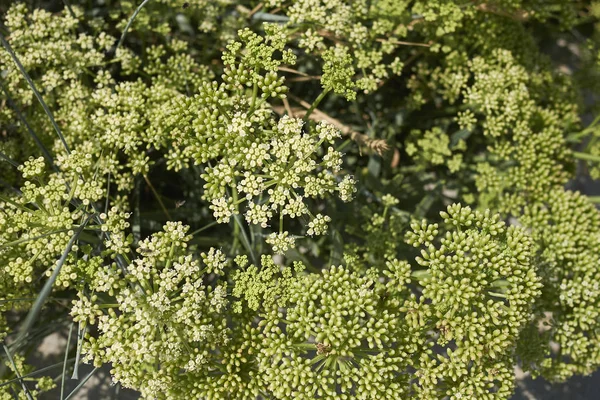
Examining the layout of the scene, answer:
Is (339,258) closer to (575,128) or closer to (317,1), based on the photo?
(317,1)

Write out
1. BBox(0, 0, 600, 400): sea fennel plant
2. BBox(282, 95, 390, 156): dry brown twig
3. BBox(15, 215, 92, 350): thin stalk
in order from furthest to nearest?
BBox(282, 95, 390, 156): dry brown twig < BBox(0, 0, 600, 400): sea fennel plant < BBox(15, 215, 92, 350): thin stalk

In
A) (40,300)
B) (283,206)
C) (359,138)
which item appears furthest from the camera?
(359,138)

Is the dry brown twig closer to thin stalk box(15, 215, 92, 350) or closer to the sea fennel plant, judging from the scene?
the sea fennel plant

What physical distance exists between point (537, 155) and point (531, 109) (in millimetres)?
243

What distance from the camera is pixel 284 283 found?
71.9 inches

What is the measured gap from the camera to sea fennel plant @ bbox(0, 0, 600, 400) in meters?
1.69

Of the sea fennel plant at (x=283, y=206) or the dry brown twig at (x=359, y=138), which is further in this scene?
the dry brown twig at (x=359, y=138)

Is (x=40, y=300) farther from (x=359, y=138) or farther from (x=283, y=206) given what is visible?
(x=359, y=138)

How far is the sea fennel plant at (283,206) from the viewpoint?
1.69m

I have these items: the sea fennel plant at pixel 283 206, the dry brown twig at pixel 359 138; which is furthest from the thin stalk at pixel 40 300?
the dry brown twig at pixel 359 138

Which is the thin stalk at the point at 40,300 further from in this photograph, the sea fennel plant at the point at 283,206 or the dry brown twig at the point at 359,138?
the dry brown twig at the point at 359,138

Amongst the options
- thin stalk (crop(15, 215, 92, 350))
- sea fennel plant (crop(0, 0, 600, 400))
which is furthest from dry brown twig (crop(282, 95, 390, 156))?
thin stalk (crop(15, 215, 92, 350))

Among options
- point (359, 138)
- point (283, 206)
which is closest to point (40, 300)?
point (283, 206)

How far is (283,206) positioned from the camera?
7.41 feet
